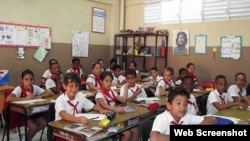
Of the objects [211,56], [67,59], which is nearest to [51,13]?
[67,59]

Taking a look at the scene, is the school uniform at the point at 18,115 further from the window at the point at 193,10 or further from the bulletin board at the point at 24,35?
the window at the point at 193,10

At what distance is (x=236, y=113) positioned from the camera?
295 centimetres

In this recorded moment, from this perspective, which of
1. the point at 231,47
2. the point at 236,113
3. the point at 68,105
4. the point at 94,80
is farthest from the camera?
the point at 231,47

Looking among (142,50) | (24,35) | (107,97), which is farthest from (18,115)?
(142,50)

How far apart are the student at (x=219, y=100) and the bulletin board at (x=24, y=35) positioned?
4.14m

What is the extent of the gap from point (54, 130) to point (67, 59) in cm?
450

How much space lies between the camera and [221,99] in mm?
3426

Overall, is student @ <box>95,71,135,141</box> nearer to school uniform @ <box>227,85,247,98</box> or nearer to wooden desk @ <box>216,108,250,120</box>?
wooden desk @ <box>216,108,250,120</box>

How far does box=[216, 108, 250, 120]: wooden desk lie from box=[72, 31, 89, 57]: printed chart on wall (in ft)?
14.9

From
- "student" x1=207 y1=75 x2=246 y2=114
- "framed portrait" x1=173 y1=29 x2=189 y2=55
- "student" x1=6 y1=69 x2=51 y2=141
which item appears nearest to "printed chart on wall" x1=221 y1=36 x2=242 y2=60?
"framed portrait" x1=173 y1=29 x2=189 y2=55

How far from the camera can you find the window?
5582 millimetres

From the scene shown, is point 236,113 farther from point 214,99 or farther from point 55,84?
point 55,84

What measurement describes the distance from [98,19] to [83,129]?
5.47 metres

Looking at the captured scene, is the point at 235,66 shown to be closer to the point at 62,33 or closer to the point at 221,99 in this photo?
the point at 221,99
